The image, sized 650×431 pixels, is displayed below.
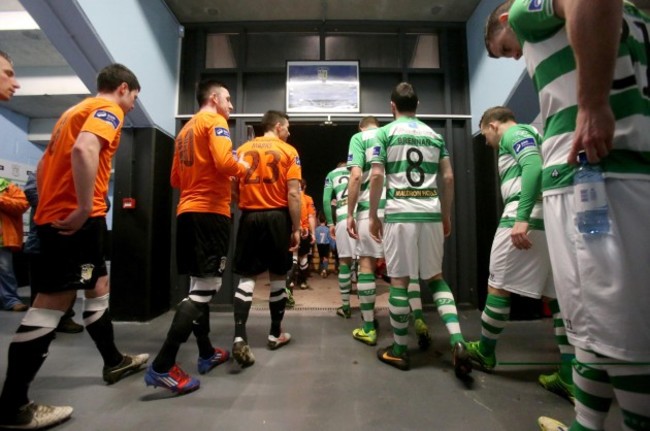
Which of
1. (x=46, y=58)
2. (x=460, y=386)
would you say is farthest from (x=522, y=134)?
(x=46, y=58)

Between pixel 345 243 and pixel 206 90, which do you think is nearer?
pixel 206 90

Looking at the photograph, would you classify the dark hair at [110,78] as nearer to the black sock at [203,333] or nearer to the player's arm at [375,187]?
the black sock at [203,333]

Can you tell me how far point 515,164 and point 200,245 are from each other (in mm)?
1996

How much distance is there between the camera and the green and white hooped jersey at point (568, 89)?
27.8 inches

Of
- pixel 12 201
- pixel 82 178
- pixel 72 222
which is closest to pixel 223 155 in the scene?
pixel 82 178

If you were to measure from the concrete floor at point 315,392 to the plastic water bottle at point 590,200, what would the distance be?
0.76 meters

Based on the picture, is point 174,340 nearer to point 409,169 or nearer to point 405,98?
point 409,169

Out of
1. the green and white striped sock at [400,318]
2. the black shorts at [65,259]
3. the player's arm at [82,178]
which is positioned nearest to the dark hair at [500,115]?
the green and white striped sock at [400,318]

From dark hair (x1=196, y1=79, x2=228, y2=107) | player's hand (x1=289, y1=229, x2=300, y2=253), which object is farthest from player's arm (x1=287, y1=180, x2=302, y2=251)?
dark hair (x1=196, y1=79, x2=228, y2=107)

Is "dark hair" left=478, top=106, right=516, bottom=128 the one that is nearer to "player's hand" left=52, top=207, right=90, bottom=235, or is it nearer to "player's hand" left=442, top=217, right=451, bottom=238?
"player's hand" left=442, top=217, right=451, bottom=238

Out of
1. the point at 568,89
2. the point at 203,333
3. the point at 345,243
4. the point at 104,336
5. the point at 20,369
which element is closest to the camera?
the point at 568,89

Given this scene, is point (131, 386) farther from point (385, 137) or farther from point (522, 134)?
point (522, 134)

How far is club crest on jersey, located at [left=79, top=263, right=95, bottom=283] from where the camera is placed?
1.55m

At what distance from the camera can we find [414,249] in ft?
6.55
